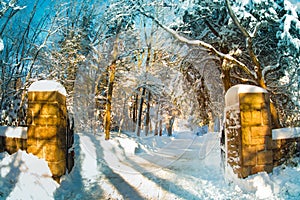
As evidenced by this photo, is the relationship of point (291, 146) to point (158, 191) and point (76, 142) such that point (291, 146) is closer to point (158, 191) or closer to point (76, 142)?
point (158, 191)

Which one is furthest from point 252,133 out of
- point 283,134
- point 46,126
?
point 46,126

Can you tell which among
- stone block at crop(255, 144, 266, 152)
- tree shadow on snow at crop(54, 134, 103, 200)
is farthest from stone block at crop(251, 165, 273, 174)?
tree shadow on snow at crop(54, 134, 103, 200)

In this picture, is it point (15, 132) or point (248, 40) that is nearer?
point (15, 132)

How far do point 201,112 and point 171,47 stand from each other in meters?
5.31

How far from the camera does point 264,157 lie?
169 inches

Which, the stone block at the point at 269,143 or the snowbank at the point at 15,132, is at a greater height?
the snowbank at the point at 15,132

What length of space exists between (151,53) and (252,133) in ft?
26.4

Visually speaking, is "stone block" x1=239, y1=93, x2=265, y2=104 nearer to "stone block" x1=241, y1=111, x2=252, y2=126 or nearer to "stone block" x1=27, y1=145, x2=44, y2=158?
"stone block" x1=241, y1=111, x2=252, y2=126

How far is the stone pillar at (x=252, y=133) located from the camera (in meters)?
4.27

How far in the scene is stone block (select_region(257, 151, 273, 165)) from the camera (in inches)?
168

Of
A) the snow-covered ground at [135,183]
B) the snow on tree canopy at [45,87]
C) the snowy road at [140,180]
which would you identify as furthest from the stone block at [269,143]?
the snow on tree canopy at [45,87]

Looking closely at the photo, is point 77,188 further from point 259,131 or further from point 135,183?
point 259,131

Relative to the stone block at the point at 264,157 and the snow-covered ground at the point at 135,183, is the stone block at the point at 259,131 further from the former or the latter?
the snow-covered ground at the point at 135,183

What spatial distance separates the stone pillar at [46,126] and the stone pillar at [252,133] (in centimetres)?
321
